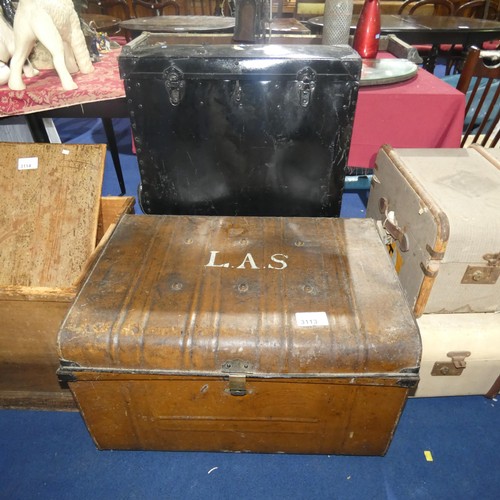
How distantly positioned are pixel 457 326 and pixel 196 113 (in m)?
1.20

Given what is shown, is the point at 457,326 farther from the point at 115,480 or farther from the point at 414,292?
the point at 115,480

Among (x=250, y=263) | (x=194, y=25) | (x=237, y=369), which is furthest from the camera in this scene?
(x=194, y=25)

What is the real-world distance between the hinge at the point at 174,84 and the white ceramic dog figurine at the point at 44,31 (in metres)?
0.44

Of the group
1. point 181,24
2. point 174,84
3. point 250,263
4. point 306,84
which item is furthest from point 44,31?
point 181,24

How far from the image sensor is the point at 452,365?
1332 millimetres

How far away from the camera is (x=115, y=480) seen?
1251mm

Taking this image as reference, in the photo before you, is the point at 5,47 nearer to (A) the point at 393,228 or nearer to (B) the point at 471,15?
(A) the point at 393,228

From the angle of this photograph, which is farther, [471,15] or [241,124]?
[471,15]

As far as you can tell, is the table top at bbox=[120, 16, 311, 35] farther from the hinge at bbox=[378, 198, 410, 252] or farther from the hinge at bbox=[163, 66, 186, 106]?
the hinge at bbox=[378, 198, 410, 252]

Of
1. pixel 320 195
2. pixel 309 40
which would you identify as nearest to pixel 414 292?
pixel 320 195

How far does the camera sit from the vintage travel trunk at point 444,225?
1.13m

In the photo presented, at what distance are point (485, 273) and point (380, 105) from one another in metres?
0.86

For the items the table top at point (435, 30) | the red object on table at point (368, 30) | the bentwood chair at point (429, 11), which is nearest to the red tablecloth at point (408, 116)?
the red object on table at point (368, 30)

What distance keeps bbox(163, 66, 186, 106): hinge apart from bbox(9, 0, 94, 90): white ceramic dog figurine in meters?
0.44
